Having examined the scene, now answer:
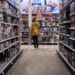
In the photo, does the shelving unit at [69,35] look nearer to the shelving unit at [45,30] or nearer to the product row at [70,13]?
the product row at [70,13]

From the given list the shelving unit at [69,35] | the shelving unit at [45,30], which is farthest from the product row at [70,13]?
the shelving unit at [45,30]

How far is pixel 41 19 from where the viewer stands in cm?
1277

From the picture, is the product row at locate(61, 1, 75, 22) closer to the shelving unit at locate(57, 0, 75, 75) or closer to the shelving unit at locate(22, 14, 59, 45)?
the shelving unit at locate(57, 0, 75, 75)

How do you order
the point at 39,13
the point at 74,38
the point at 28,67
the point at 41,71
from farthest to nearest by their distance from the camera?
the point at 39,13, the point at 28,67, the point at 41,71, the point at 74,38

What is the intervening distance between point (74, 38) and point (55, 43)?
7.46 meters

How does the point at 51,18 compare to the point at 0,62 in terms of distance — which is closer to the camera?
the point at 0,62

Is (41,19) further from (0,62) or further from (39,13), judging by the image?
(0,62)

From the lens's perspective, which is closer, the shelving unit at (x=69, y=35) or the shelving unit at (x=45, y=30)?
the shelving unit at (x=69, y=35)

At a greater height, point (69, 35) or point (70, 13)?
point (70, 13)

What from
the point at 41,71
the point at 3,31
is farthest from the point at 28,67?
the point at 3,31

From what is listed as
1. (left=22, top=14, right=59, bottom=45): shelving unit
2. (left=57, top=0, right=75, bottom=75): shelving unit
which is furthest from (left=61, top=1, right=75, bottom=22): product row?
(left=22, top=14, right=59, bottom=45): shelving unit

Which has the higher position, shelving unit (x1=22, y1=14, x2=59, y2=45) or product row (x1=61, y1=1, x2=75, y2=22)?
product row (x1=61, y1=1, x2=75, y2=22)

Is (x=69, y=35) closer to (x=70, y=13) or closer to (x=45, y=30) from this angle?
(x=70, y=13)

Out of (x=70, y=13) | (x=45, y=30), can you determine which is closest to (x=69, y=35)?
(x=70, y=13)
